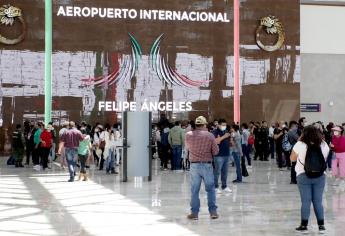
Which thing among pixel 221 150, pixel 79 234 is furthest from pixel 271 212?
pixel 79 234

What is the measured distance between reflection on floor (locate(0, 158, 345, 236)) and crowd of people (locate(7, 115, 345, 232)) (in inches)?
17.2

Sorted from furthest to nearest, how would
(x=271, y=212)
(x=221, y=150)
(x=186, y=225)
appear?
1. (x=221, y=150)
2. (x=271, y=212)
3. (x=186, y=225)

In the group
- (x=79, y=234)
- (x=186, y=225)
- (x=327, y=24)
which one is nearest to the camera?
(x=79, y=234)

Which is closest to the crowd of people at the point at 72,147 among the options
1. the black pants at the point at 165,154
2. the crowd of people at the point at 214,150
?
the crowd of people at the point at 214,150

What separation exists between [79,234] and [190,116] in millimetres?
16805

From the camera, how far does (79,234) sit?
6.82 metres

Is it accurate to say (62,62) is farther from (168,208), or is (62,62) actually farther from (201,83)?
(168,208)

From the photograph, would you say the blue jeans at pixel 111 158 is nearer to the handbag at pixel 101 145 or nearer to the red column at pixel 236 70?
the handbag at pixel 101 145

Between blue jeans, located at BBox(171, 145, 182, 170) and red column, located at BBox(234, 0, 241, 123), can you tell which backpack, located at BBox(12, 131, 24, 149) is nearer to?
blue jeans, located at BBox(171, 145, 182, 170)

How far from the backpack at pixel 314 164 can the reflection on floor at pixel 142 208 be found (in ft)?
2.47

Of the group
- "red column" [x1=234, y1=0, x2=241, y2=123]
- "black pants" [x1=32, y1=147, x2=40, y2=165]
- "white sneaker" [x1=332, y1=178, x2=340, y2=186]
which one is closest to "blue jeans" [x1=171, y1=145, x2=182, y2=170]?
"black pants" [x1=32, y1=147, x2=40, y2=165]

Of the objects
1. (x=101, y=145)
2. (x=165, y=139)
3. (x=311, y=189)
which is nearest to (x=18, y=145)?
(x=101, y=145)

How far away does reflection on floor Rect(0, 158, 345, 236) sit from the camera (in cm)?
718

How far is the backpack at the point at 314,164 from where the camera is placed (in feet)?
22.2
